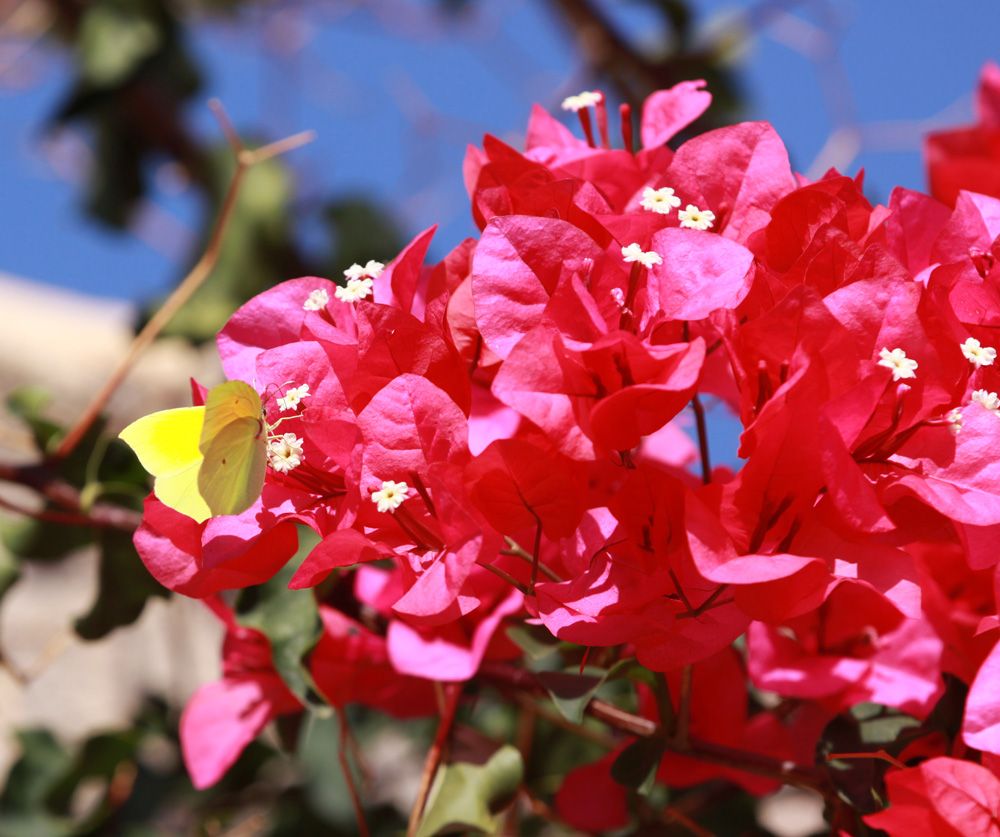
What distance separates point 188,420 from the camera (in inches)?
21.4

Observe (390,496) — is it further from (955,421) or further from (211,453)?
(955,421)

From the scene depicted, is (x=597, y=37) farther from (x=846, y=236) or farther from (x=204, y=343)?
(x=846, y=236)

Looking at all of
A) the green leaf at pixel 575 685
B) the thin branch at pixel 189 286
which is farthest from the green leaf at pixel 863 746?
the thin branch at pixel 189 286

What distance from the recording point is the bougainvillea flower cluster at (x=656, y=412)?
50 cm

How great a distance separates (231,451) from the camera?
520 mm

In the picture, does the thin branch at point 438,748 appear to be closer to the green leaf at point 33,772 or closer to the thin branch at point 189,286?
the thin branch at point 189,286

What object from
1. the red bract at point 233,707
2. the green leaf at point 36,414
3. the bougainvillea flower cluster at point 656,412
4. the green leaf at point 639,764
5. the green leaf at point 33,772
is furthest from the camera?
the green leaf at point 33,772

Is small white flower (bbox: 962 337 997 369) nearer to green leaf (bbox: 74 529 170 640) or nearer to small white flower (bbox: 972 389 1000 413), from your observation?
small white flower (bbox: 972 389 1000 413)

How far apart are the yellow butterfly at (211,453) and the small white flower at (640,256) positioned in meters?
0.16

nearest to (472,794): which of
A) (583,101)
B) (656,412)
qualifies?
(656,412)

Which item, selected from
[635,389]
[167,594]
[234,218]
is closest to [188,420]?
[635,389]

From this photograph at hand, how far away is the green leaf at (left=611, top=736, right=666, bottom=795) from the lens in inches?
23.6

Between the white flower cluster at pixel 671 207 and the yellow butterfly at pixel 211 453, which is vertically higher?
the white flower cluster at pixel 671 207

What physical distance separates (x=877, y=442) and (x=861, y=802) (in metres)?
0.16
